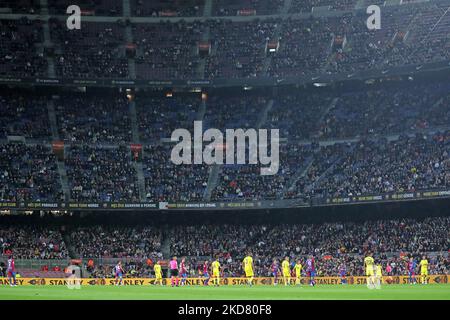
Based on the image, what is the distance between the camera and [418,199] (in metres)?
63.0

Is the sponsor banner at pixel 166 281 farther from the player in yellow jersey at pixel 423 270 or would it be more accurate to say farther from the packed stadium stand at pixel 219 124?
the packed stadium stand at pixel 219 124

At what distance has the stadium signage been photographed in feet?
230

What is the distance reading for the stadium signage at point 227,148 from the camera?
7000cm

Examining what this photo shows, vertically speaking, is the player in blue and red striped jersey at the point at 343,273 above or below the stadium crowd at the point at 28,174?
below

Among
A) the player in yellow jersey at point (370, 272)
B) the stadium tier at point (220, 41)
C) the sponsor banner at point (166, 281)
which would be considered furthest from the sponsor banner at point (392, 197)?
the player in yellow jersey at point (370, 272)

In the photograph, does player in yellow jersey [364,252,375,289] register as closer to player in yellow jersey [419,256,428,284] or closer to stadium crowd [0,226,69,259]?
player in yellow jersey [419,256,428,284]

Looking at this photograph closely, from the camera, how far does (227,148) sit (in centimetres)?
7125

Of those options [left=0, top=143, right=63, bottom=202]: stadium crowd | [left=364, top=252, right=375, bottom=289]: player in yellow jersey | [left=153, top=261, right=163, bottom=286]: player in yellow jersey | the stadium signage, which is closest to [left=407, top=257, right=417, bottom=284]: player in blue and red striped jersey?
[left=364, top=252, right=375, bottom=289]: player in yellow jersey

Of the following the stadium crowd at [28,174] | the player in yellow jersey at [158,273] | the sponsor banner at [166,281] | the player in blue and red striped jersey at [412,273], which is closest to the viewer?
the player in blue and red striped jersey at [412,273]

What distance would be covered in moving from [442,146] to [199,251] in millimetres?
20995

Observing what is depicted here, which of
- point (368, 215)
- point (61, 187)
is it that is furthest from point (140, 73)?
point (368, 215)

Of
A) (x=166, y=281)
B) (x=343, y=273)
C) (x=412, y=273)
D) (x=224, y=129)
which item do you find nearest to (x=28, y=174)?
(x=224, y=129)
